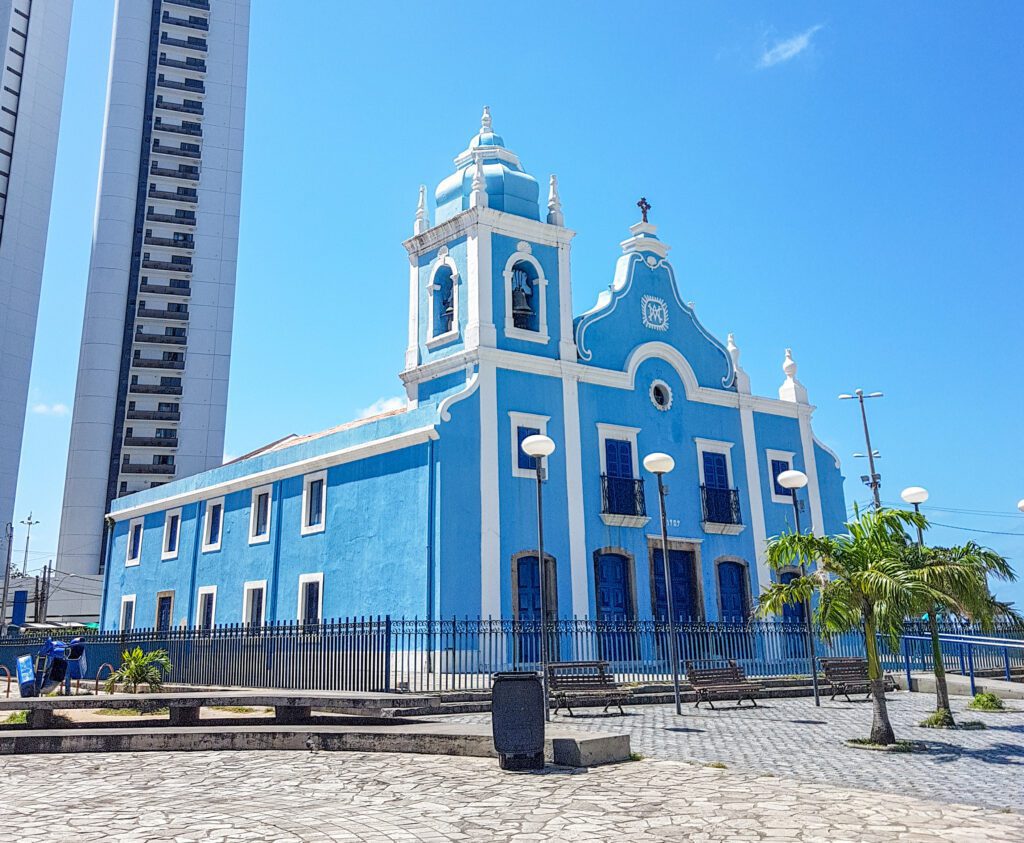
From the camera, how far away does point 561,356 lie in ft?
75.7

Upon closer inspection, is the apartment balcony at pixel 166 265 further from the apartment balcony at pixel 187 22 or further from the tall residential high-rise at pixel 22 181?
the apartment balcony at pixel 187 22

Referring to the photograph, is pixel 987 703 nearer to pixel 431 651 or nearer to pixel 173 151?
pixel 431 651

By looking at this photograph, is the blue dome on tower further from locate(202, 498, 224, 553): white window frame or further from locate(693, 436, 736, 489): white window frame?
locate(202, 498, 224, 553): white window frame

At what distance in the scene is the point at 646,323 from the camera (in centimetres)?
2548

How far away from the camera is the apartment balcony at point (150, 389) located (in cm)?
5656

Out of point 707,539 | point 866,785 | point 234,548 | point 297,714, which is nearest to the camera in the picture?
point 866,785

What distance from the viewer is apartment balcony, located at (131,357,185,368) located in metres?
56.9

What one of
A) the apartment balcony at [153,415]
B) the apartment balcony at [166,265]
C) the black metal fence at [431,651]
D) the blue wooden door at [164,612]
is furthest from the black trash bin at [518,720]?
the apartment balcony at [166,265]

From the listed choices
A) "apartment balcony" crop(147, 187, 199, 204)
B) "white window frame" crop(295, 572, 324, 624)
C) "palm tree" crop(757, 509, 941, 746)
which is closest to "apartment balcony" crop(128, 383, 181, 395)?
"apartment balcony" crop(147, 187, 199, 204)

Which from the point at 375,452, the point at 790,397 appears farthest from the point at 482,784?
the point at 790,397

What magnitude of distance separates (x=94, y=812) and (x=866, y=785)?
20.4 ft

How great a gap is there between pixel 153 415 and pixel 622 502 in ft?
138

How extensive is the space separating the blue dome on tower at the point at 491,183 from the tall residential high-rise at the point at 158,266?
37300 millimetres

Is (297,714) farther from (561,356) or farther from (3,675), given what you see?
(3,675)
